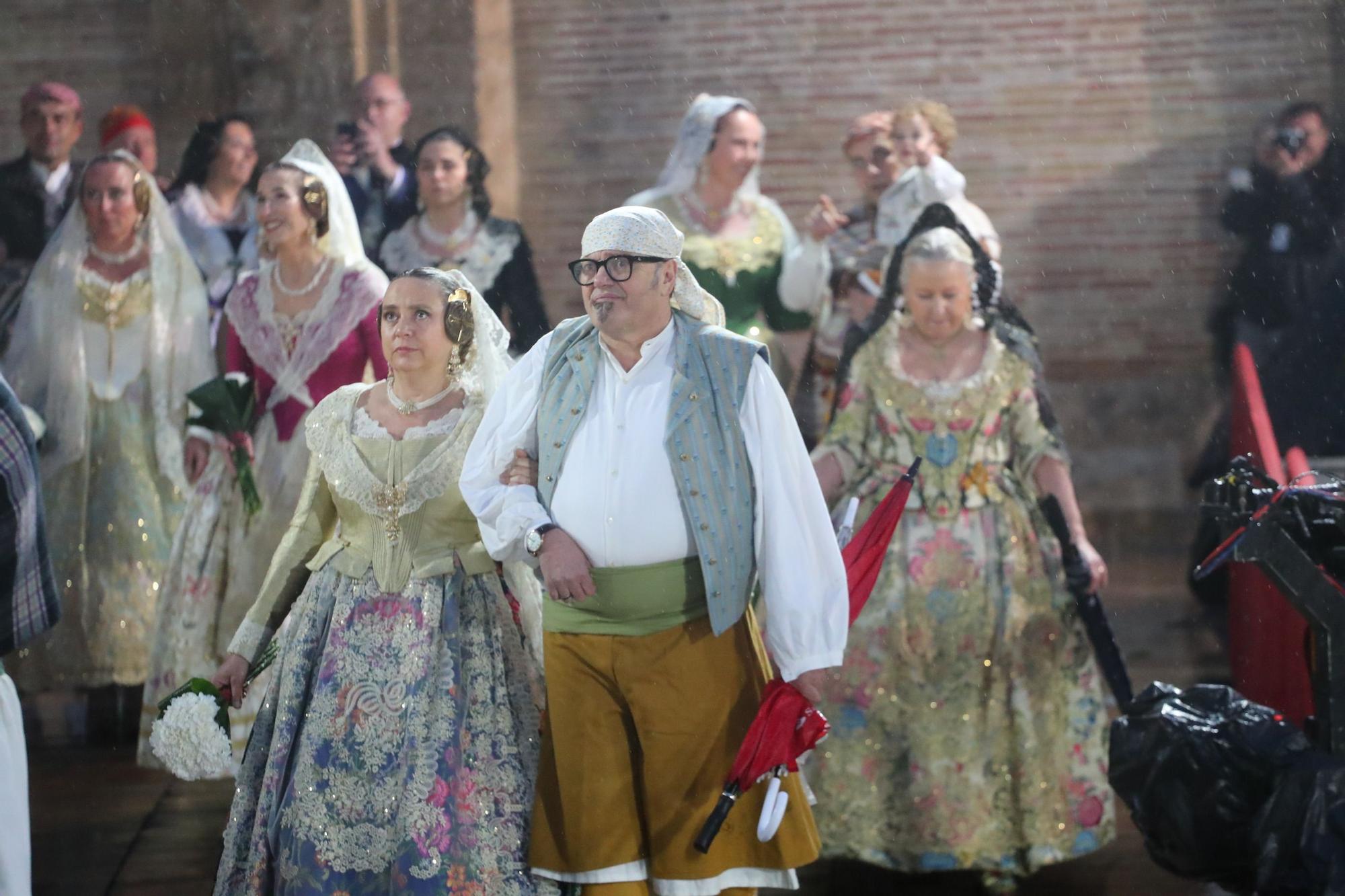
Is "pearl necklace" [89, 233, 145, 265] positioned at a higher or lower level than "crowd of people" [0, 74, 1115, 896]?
higher

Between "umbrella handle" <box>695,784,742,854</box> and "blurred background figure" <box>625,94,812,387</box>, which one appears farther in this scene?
"blurred background figure" <box>625,94,812,387</box>

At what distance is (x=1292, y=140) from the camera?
7.12 metres

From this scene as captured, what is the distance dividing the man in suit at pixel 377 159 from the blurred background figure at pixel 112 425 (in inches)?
35.7

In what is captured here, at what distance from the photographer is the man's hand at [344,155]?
6738mm

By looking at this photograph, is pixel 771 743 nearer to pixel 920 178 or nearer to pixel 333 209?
pixel 333 209

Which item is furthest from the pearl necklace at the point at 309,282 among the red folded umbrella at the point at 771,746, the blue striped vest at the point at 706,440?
the red folded umbrella at the point at 771,746

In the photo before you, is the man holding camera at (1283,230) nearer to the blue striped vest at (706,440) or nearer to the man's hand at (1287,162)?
the man's hand at (1287,162)

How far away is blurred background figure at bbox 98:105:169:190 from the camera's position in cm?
698

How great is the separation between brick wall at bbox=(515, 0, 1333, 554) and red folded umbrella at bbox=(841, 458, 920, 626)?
13.7 ft

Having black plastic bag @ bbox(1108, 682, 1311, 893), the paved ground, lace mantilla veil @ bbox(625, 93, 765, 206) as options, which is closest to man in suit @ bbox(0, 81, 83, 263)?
the paved ground

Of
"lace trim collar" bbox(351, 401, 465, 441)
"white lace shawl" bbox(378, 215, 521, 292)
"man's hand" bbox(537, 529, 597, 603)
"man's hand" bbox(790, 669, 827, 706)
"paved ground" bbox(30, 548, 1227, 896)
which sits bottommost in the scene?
"paved ground" bbox(30, 548, 1227, 896)

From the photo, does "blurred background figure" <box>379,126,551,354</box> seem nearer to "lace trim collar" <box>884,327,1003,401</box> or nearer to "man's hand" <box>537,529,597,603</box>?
"lace trim collar" <box>884,327,1003,401</box>

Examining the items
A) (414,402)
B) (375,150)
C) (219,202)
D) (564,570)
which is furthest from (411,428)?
(375,150)

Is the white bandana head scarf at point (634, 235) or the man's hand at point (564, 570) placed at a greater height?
the white bandana head scarf at point (634, 235)
